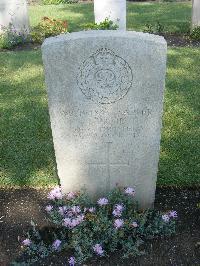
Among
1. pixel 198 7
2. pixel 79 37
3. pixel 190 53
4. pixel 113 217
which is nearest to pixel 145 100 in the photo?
pixel 79 37

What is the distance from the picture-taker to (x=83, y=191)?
13.6 ft

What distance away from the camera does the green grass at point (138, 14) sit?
11305 millimetres

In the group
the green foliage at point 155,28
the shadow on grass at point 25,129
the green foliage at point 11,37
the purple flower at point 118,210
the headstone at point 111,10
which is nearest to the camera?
the purple flower at point 118,210

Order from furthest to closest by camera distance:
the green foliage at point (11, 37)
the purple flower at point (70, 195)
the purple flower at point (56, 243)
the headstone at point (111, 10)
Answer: the green foliage at point (11, 37), the headstone at point (111, 10), the purple flower at point (70, 195), the purple flower at point (56, 243)

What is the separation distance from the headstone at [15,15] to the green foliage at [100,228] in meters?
7.18

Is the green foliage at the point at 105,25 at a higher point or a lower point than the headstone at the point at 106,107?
lower

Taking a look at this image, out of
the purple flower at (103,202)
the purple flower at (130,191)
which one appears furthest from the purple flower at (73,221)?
the purple flower at (130,191)

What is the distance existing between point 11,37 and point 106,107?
7.04 m

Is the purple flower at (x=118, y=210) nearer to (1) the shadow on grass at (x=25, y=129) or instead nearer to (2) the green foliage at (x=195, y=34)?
(1) the shadow on grass at (x=25, y=129)

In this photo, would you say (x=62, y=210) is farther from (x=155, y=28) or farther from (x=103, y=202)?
(x=155, y=28)

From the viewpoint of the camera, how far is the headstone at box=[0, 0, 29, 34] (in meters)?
10.1

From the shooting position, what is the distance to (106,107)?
11.9 feet

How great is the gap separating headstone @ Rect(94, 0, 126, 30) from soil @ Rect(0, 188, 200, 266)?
582 cm

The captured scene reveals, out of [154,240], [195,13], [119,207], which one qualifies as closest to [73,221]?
[119,207]
